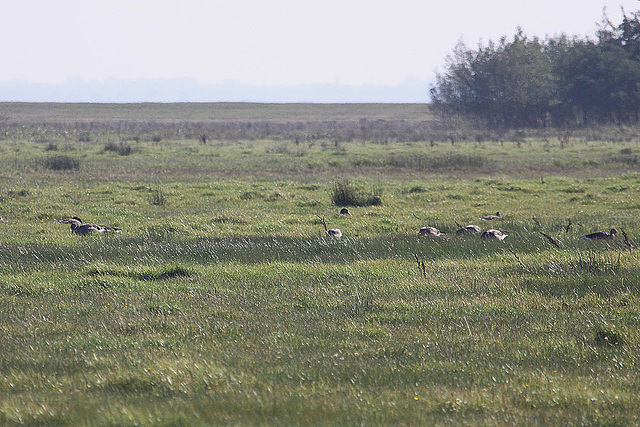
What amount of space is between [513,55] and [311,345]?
7979cm

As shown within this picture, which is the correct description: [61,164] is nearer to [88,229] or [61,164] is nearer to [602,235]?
[88,229]

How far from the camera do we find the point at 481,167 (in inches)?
1275

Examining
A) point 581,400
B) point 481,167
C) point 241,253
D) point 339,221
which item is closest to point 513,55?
point 481,167

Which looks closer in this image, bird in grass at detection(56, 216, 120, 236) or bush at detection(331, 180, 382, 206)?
bird in grass at detection(56, 216, 120, 236)

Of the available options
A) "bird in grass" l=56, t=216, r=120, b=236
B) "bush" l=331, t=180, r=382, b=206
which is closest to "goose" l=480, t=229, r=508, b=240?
"bush" l=331, t=180, r=382, b=206

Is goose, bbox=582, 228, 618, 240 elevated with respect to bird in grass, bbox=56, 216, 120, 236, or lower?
elevated

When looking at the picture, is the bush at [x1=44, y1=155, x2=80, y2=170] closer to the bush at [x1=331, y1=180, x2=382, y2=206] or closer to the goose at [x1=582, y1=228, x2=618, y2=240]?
the bush at [x1=331, y1=180, x2=382, y2=206]

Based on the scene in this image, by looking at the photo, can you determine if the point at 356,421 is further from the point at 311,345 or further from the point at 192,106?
the point at 192,106

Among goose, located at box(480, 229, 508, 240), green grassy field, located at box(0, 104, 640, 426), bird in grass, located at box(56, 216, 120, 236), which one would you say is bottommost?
bird in grass, located at box(56, 216, 120, 236)

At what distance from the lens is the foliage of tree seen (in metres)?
69.6

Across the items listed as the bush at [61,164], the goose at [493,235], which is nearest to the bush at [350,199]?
the goose at [493,235]

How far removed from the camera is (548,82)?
76.4 meters

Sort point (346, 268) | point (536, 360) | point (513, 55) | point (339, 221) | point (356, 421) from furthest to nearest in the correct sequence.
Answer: point (513, 55) < point (339, 221) < point (346, 268) < point (536, 360) < point (356, 421)

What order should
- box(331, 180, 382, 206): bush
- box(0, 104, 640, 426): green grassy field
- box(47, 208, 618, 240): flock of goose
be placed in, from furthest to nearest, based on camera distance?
box(331, 180, 382, 206): bush < box(47, 208, 618, 240): flock of goose < box(0, 104, 640, 426): green grassy field
